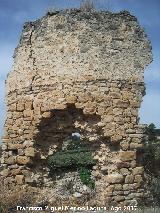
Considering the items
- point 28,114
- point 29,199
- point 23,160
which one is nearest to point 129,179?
point 29,199

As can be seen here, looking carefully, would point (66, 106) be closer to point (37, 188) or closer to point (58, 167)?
point (37, 188)

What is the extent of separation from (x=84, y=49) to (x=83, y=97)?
88 centimetres

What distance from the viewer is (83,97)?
673 centimetres

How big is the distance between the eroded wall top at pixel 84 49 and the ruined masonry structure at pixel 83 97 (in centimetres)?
2

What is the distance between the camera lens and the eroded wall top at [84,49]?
6902 mm

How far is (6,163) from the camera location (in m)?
7.17

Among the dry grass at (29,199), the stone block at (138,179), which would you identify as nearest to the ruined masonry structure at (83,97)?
the stone block at (138,179)

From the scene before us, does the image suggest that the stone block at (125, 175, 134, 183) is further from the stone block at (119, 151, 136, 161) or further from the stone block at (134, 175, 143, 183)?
the stone block at (119, 151, 136, 161)

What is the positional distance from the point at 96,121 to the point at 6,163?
6.11 feet

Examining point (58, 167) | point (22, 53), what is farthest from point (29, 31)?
point (58, 167)

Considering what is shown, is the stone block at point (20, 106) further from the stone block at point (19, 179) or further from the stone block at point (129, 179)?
Result: the stone block at point (129, 179)

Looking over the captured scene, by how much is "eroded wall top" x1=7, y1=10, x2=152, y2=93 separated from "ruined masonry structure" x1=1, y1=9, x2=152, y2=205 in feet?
0.06

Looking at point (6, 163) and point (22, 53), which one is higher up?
point (22, 53)

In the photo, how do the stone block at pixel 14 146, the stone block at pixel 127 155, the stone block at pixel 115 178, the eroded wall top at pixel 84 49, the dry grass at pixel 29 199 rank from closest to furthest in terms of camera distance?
the dry grass at pixel 29 199, the stone block at pixel 115 178, the stone block at pixel 127 155, the eroded wall top at pixel 84 49, the stone block at pixel 14 146
